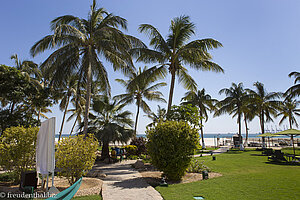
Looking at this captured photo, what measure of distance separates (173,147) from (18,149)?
6.53m

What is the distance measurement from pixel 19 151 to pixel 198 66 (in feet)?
41.8

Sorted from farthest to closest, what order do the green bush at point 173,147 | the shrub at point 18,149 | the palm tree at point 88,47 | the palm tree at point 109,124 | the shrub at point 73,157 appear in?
the palm tree at point 109,124 → the palm tree at point 88,47 → the green bush at point 173,147 → the shrub at point 18,149 → the shrub at point 73,157

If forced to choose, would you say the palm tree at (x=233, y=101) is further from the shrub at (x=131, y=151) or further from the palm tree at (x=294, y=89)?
the shrub at (x=131, y=151)

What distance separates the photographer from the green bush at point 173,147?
8742 mm

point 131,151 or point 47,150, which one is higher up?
point 47,150

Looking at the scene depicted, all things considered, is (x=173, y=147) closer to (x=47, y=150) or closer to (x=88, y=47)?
(x=47, y=150)

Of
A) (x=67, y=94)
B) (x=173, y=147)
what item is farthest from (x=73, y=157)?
(x=67, y=94)

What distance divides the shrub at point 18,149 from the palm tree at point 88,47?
4214 mm

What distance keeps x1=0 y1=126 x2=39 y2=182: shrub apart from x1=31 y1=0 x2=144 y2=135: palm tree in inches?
166

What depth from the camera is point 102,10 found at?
46.8ft

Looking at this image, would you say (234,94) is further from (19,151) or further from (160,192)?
(19,151)

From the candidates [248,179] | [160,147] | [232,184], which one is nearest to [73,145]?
[160,147]

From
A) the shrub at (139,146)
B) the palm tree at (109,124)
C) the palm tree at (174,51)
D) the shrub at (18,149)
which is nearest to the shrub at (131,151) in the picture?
the shrub at (139,146)

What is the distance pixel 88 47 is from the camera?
13.4 m
